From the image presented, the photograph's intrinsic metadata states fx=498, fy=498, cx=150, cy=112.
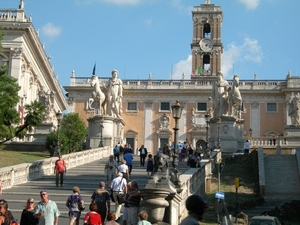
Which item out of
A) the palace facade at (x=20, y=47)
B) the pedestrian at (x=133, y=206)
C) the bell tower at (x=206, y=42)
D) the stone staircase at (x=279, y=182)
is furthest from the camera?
Answer: the bell tower at (x=206, y=42)

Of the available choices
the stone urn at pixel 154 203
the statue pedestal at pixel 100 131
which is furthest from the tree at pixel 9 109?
the stone urn at pixel 154 203

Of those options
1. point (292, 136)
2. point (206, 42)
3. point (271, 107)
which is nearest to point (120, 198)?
point (292, 136)

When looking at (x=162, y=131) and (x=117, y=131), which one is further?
(x=162, y=131)

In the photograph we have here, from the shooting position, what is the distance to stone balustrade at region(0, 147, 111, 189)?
1986 cm

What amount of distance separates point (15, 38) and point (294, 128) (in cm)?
2823

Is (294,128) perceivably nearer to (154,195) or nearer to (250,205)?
(250,205)

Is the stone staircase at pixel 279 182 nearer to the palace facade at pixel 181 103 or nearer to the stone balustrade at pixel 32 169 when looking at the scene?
the stone balustrade at pixel 32 169

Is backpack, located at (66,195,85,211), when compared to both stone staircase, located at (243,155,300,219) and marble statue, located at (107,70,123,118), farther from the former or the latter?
→ marble statue, located at (107,70,123,118)

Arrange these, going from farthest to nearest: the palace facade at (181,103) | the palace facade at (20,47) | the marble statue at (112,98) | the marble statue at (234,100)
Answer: the palace facade at (181,103) < the palace facade at (20,47) < the marble statue at (112,98) < the marble statue at (234,100)

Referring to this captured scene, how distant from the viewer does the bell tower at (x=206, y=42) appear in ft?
234

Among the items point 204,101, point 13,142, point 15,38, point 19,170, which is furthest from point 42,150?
point 204,101

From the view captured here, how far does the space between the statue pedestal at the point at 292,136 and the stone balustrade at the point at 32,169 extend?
15513 mm

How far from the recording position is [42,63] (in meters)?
61.0

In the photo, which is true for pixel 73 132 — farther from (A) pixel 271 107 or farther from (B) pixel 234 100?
(A) pixel 271 107
